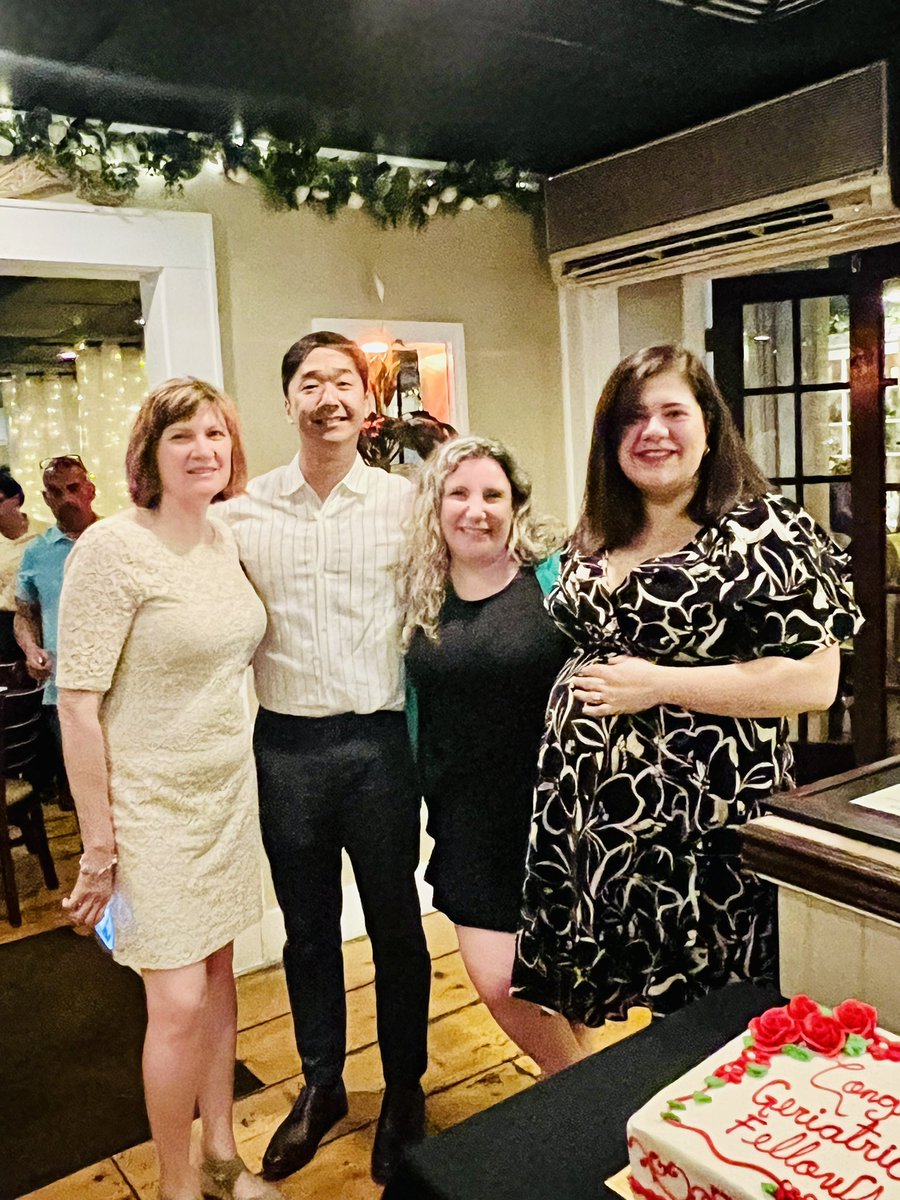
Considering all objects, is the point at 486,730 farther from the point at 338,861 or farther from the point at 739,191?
the point at 739,191

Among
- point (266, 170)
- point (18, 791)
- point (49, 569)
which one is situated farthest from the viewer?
point (49, 569)

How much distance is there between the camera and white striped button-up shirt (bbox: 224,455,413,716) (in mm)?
2146

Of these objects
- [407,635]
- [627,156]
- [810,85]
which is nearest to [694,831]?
[407,635]

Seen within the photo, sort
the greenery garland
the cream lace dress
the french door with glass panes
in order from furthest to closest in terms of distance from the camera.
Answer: the french door with glass panes
the greenery garland
the cream lace dress

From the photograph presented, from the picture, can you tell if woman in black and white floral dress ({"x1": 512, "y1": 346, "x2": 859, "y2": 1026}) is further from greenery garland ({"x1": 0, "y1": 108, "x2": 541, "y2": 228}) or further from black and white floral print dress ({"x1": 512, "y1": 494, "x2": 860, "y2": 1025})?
greenery garland ({"x1": 0, "y1": 108, "x2": 541, "y2": 228})

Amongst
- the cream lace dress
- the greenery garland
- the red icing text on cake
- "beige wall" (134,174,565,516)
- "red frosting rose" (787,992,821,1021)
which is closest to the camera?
the red icing text on cake

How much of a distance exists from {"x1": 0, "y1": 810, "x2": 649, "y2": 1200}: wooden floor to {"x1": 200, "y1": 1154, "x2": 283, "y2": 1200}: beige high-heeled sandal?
0.08 metres

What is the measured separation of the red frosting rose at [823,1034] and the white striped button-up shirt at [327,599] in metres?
1.25

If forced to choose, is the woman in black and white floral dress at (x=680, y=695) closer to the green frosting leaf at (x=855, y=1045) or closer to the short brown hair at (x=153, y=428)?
the green frosting leaf at (x=855, y=1045)

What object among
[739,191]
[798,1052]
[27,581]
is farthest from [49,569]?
[798,1052]

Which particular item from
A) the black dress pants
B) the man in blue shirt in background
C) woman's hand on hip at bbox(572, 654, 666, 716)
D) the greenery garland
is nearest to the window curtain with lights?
the man in blue shirt in background

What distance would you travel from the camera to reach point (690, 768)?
1651 millimetres

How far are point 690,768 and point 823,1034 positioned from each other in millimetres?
667

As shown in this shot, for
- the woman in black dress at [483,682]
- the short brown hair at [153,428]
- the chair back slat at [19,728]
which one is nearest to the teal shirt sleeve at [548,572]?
the woman in black dress at [483,682]
